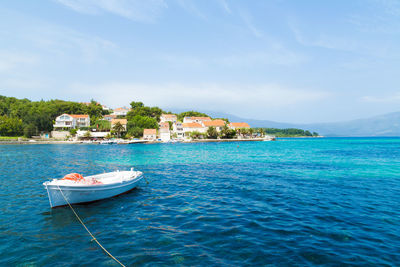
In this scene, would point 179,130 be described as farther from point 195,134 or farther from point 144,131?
point 144,131

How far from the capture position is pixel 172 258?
7293 millimetres

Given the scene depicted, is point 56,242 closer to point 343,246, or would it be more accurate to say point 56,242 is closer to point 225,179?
point 343,246

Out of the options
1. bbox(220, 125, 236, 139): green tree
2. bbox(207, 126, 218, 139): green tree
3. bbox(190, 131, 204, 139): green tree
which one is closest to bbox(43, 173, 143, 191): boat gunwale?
bbox(190, 131, 204, 139): green tree

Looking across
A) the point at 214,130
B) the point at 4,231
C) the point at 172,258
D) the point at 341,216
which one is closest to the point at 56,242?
the point at 4,231

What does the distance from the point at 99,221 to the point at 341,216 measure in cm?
1236

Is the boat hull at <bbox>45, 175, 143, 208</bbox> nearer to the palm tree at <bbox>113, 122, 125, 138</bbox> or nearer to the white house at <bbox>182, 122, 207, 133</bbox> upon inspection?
the palm tree at <bbox>113, 122, 125, 138</bbox>

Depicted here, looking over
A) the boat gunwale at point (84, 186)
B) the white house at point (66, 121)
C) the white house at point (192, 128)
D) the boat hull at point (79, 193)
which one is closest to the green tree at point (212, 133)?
the white house at point (192, 128)

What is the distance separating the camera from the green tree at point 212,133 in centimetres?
11775

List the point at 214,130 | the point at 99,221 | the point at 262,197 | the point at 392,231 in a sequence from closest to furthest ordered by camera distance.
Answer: the point at 392,231 < the point at 99,221 < the point at 262,197 < the point at 214,130

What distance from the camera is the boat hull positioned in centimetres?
1195

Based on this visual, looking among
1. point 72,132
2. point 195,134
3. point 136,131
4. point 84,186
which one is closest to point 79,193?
point 84,186

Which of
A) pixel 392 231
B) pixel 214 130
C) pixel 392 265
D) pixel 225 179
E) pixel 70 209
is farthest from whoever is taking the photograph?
pixel 214 130

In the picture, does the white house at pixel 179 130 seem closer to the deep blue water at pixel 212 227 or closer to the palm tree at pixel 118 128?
the palm tree at pixel 118 128

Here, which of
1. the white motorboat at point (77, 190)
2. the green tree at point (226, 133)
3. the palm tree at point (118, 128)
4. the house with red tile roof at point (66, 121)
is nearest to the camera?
the white motorboat at point (77, 190)
